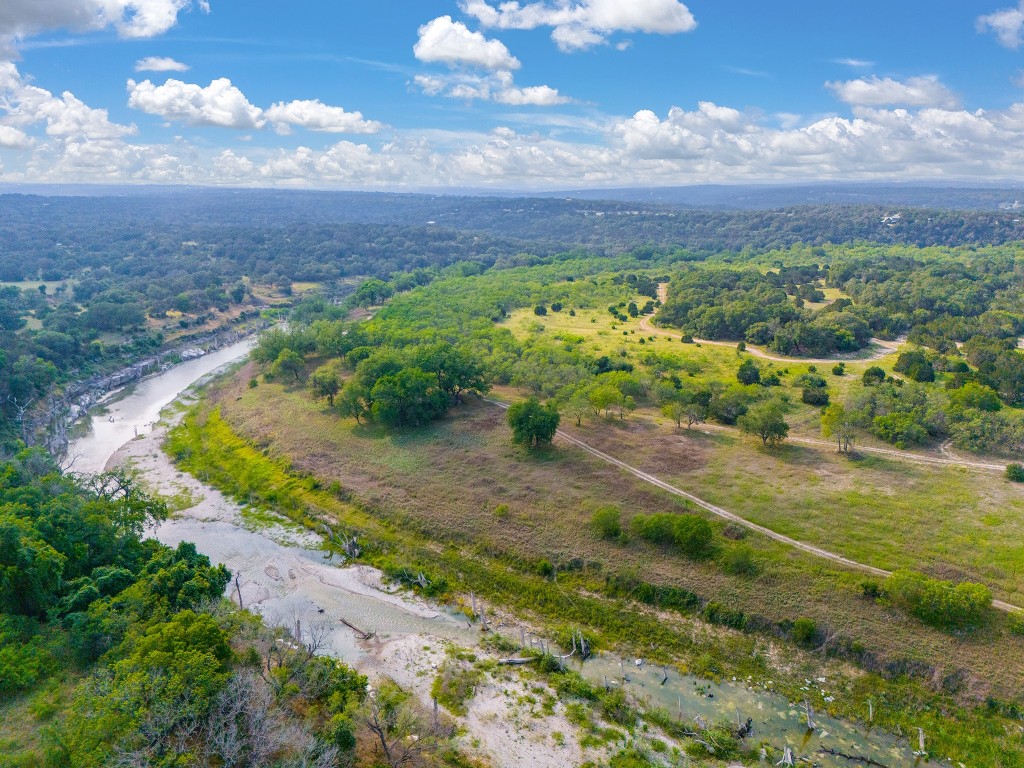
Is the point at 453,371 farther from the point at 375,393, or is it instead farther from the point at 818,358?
the point at 818,358

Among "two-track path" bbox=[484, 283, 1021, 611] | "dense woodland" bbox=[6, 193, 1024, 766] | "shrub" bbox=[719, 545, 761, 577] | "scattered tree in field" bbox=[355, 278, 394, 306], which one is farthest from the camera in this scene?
"scattered tree in field" bbox=[355, 278, 394, 306]

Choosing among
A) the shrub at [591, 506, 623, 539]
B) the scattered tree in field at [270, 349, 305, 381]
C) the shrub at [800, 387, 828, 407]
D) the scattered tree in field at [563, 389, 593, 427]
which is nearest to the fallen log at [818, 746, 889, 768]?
the shrub at [591, 506, 623, 539]

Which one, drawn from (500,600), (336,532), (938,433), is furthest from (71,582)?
(938,433)

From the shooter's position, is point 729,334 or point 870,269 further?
point 870,269

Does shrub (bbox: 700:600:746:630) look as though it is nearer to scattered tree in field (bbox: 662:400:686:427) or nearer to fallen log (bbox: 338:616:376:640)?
fallen log (bbox: 338:616:376:640)

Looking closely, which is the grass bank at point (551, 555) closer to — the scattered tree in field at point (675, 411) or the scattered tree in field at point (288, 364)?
the scattered tree in field at point (288, 364)

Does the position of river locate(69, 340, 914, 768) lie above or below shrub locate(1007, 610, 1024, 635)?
below

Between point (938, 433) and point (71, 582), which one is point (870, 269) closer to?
point (938, 433)
